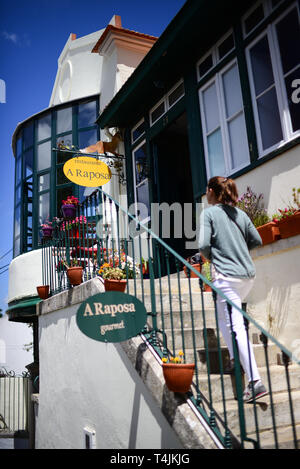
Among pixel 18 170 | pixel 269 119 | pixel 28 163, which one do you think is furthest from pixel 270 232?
pixel 18 170

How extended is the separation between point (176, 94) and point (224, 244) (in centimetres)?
476

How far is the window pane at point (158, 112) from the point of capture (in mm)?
7590

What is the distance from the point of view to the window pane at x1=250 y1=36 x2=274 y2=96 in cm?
514

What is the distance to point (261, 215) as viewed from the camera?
190 inches

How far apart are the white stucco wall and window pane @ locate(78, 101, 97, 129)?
247 inches

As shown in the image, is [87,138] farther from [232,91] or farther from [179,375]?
[179,375]

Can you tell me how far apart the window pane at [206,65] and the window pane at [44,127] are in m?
5.59

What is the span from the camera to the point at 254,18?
5418mm

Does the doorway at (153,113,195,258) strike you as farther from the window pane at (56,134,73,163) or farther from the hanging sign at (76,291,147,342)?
the hanging sign at (76,291,147,342)

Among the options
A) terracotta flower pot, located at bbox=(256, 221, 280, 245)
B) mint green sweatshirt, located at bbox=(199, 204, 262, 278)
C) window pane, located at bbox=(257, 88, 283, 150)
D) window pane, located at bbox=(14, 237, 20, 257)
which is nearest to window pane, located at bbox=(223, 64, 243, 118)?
window pane, located at bbox=(257, 88, 283, 150)

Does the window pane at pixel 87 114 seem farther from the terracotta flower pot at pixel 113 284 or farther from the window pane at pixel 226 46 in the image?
the terracotta flower pot at pixel 113 284

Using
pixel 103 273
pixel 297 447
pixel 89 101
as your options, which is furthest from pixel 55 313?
pixel 89 101

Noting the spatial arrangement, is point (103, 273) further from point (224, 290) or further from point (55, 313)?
point (224, 290)

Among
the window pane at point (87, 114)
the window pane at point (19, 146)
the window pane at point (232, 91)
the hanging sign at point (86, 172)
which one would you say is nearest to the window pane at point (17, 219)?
the window pane at point (19, 146)
